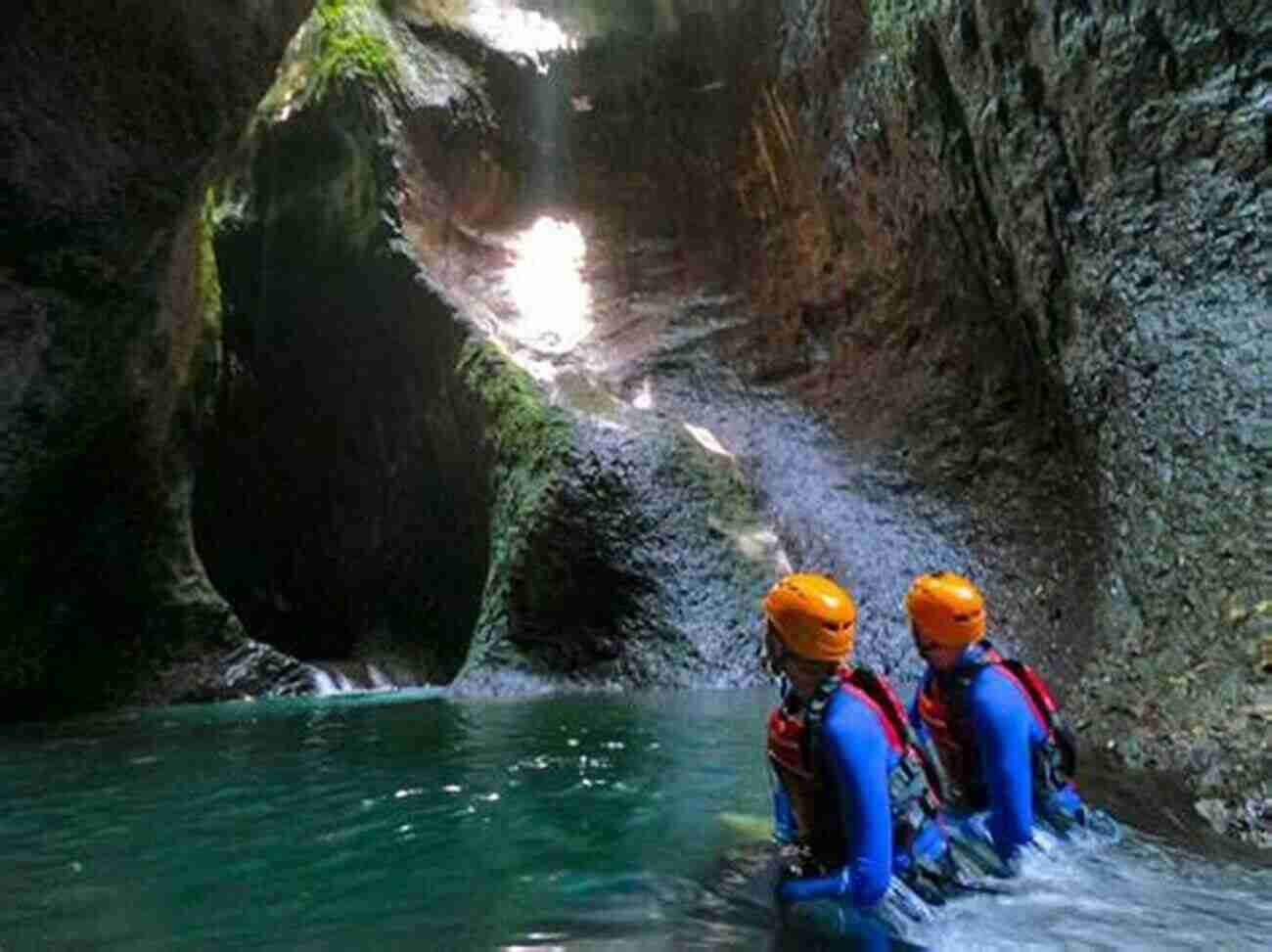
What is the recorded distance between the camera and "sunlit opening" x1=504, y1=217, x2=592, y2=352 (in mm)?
17781

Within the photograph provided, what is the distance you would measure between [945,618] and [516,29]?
18.8 m

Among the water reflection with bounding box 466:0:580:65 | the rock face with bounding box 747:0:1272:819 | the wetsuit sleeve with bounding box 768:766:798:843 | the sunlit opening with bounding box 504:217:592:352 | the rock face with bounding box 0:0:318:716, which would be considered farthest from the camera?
the water reflection with bounding box 466:0:580:65

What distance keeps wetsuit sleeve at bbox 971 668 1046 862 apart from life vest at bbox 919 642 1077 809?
95 mm

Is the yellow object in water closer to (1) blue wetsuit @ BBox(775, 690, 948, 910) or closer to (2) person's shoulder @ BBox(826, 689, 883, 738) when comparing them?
(1) blue wetsuit @ BBox(775, 690, 948, 910)

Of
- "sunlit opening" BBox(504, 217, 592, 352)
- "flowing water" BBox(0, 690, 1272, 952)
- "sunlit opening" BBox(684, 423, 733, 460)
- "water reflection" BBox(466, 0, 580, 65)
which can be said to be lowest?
"flowing water" BBox(0, 690, 1272, 952)

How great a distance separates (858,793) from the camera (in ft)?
13.1

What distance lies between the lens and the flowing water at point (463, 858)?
4152 millimetres

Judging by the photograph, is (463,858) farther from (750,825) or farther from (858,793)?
(858,793)

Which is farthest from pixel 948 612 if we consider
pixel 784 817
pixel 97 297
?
pixel 97 297

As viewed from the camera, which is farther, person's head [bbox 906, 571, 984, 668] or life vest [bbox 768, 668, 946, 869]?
person's head [bbox 906, 571, 984, 668]

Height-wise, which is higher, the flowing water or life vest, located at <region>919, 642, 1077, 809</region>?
life vest, located at <region>919, 642, 1077, 809</region>

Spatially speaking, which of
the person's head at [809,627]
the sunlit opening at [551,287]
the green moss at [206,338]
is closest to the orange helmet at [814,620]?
the person's head at [809,627]

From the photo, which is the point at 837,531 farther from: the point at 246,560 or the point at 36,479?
the point at 246,560

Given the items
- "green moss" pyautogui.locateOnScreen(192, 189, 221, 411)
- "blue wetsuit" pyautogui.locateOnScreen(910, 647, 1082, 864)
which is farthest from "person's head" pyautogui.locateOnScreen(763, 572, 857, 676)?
"green moss" pyautogui.locateOnScreen(192, 189, 221, 411)
